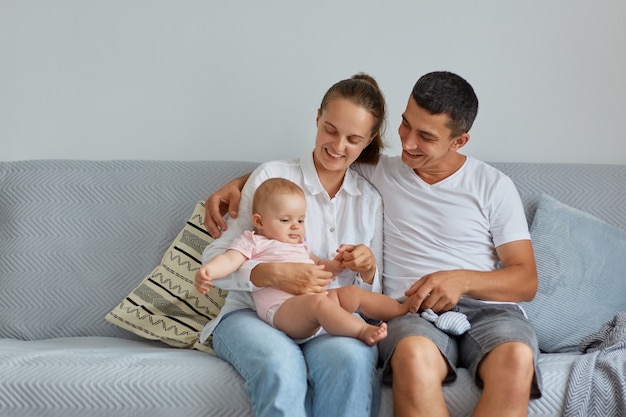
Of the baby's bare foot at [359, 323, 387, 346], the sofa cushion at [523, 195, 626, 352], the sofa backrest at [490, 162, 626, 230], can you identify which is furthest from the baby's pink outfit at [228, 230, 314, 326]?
the sofa backrest at [490, 162, 626, 230]

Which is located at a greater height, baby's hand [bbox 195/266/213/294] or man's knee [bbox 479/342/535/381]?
baby's hand [bbox 195/266/213/294]

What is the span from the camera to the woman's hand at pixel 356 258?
80.7 inches

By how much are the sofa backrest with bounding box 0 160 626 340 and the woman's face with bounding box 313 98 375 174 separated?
0.46 metres

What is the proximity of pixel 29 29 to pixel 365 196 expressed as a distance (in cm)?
→ 131

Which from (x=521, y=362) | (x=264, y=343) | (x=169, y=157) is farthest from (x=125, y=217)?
(x=521, y=362)

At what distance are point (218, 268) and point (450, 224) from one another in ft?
2.12

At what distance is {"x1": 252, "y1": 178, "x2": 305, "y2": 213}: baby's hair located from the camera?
6.73ft

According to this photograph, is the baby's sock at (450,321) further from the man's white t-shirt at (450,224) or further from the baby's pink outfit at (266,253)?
the baby's pink outfit at (266,253)

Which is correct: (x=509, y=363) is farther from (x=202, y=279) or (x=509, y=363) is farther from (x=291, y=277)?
(x=202, y=279)

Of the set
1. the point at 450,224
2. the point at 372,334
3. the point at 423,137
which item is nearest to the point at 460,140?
the point at 423,137

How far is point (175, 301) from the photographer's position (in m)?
2.32

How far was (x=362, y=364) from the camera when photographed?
178 cm

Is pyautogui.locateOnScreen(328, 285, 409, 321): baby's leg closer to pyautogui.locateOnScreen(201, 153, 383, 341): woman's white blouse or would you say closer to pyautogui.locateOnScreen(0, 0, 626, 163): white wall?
pyautogui.locateOnScreen(201, 153, 383, 341): woman's white blouse

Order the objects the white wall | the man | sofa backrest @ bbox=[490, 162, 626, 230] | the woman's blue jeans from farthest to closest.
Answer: the white wall
sofa backrest @ bbox=[490, 162, 626, 230]
the man
the woman's blue jeans
